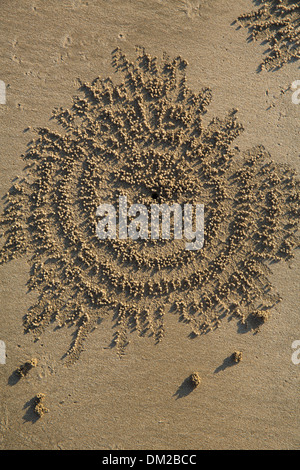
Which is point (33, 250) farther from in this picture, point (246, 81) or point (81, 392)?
point (246, 81)

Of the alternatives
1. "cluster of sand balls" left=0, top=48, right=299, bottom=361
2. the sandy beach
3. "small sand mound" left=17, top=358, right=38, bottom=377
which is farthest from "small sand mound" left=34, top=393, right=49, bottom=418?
"cluster of sand balls" left=0, top=48, right=299, bottom=361

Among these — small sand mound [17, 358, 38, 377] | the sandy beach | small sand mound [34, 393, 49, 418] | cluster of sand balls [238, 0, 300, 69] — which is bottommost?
small sand mound [34, 393, 49, 418]

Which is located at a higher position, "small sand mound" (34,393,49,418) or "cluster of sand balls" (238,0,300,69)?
"cluster of sand balls" (238,0,300,69)

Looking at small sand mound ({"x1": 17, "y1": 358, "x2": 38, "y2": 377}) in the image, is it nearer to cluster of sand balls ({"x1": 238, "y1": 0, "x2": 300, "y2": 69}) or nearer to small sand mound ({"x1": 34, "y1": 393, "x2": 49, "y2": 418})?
small sand mound ({"x1": 34, "y1": 393, "x2": 49, "y2": 418})

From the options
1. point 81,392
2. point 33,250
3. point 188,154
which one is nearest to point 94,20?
point 188,154

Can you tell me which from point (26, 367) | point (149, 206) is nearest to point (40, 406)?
point (26, 367)

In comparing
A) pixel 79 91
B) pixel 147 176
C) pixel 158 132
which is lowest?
pixel 147 176

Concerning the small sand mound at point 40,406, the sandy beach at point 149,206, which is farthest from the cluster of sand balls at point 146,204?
the small sand mound at point 40,406
